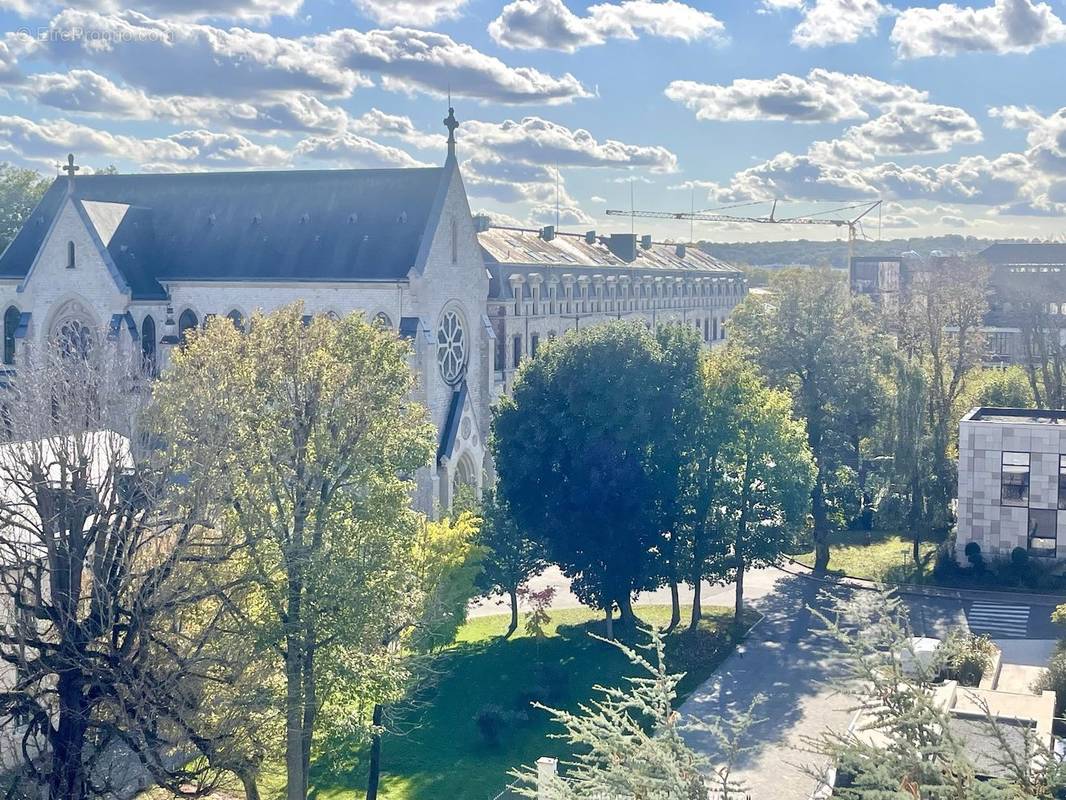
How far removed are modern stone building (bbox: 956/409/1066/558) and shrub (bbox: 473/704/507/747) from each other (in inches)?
944

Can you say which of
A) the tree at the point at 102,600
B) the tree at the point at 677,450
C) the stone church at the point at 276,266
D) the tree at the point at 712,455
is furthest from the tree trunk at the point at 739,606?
the tree at the point at 102,600

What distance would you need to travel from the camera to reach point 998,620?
40.0 meters

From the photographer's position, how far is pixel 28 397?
22688mm

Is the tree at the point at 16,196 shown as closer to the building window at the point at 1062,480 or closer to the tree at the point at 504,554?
the tree at the point at 504,554

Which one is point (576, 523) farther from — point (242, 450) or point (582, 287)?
point (582, 287)

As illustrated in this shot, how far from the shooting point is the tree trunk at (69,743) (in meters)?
19.9

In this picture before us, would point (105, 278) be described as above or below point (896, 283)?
below

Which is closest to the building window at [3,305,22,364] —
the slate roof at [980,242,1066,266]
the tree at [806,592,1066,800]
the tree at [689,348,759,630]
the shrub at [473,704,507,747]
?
the tree at [689,348,759,630]

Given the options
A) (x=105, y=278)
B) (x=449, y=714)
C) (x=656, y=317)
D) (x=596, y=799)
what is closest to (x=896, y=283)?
(x=656, y=317)

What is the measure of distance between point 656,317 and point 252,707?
62.6 m

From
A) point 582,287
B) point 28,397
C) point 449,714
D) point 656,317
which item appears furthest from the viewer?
point 656,317

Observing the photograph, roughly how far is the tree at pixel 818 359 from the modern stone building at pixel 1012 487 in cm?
543

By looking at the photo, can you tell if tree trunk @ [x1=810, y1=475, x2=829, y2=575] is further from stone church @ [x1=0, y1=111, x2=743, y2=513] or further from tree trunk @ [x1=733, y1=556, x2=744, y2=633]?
stone church @ [x1=0, y1=111, x2=743, y2=513]

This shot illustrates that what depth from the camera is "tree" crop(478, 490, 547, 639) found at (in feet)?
125
